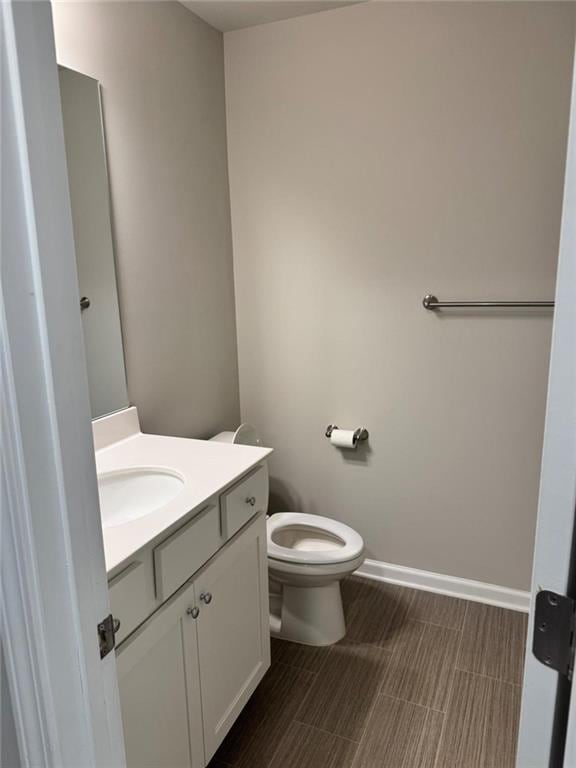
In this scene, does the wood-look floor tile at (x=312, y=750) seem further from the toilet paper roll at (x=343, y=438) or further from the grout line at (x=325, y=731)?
the toilet paper roll at (x=343, y=438)

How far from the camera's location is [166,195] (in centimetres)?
207

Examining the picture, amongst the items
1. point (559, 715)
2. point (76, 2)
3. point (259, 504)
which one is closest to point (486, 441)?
point (259, 504)

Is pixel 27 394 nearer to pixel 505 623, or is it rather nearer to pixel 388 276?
pixel 388 276

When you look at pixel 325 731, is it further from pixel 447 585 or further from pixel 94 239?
pixel 94 239

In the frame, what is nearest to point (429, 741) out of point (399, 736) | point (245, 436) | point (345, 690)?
point (399, 736)

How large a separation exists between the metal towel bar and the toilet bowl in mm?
960

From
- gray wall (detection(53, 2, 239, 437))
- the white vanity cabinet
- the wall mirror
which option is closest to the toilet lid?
the white vanity cabinet

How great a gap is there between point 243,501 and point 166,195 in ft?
3.85

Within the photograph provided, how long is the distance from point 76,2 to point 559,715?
1981mm

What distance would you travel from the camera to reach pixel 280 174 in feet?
7.86

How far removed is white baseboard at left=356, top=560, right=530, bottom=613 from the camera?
7.68ft

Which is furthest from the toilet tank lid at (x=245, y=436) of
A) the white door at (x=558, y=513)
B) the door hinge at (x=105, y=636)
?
the white door at (x=558, y=513)

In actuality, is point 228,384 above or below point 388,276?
below

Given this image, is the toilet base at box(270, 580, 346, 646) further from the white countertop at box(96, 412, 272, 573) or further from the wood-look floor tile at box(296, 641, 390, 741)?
the white countertop at box(96, 412, 272, 573)
